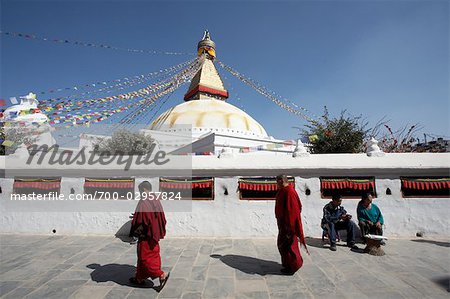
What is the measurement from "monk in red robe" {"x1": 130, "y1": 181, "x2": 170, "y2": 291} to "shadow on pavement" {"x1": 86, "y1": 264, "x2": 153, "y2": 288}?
0.45 feet

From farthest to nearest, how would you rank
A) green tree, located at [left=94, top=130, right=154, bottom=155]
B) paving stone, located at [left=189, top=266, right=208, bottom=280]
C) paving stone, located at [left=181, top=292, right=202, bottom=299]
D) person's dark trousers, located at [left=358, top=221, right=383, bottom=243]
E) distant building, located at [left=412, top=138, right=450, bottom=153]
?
1. green tree, located at [left=94, top=130, right=154, bottom=155]
2. distant building, located at [left=412, top=138, right=450, bottom=153]
3. person's dark trousers, located at [left=358, top=221, right=383, bottom=243]
4. paving stone, located at [left=189, top=266, right=208, bottom=280]
5. paving stone, located at [left=181, top=292, right=202, bottom=299]

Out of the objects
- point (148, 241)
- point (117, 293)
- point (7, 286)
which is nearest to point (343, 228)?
point (148, 241)

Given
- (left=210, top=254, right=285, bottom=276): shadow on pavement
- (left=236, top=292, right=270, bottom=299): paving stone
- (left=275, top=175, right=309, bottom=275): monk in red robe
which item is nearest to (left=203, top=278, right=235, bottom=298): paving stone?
(left=236, top=292, right=270, bottom=299): paving stone

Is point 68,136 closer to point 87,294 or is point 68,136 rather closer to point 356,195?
point 87,294

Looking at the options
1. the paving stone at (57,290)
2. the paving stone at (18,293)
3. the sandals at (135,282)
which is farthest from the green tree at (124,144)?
the sandals at (135,282)

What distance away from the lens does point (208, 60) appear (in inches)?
1126

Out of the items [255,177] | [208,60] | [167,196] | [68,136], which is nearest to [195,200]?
[167,196]

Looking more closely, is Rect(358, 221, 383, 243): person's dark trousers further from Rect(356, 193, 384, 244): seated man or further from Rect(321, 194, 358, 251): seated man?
Rect(321, 194, 358, 251): seated man

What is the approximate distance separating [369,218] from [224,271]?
10.9ft

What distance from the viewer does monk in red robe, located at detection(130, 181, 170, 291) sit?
3.39 meters

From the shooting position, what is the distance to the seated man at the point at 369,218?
16.8 ft

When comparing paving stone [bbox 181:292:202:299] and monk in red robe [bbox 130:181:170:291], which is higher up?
monk in red robe [bbox 130:181:170:291]

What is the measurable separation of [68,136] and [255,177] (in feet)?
28.2

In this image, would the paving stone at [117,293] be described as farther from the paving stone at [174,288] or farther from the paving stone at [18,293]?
the paving stone at [18,293]
